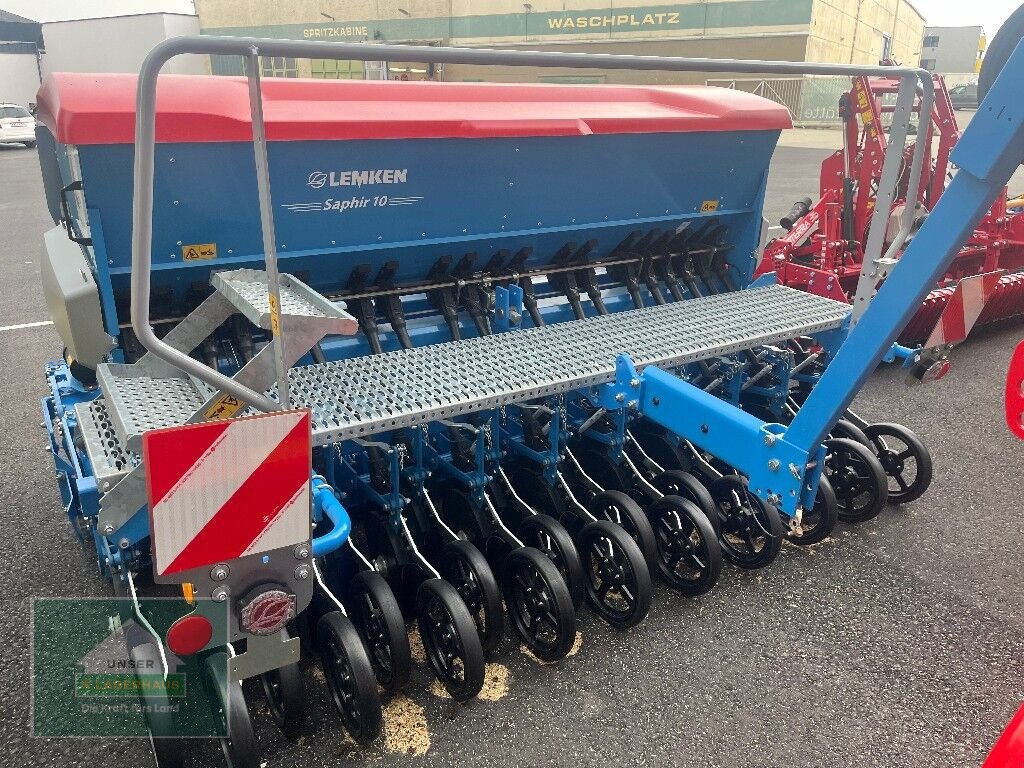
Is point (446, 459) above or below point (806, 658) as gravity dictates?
above

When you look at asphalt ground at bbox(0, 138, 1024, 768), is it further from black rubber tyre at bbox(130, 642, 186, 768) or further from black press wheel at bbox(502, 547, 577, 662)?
black rubber tyre at bbox(130, 642, 186, 768)

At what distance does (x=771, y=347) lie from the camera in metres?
3.47

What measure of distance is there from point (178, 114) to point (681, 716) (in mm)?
2439

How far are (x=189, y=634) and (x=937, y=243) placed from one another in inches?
81.1

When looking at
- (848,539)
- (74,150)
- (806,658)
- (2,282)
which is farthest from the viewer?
(2,282)

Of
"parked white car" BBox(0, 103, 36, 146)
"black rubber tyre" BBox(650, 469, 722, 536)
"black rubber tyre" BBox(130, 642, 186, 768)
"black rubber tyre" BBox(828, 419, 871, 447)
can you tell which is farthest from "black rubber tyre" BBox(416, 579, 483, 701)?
"parked white car" BBox(0, 103, 36, 146)

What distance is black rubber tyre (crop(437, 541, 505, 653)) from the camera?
250 cm

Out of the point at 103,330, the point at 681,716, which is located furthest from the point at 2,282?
the point at 681,716

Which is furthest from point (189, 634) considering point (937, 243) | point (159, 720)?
point (937, 243)

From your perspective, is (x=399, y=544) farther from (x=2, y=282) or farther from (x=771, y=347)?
(x=2, y=282)

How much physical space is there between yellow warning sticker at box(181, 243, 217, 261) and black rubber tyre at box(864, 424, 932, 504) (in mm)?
2931

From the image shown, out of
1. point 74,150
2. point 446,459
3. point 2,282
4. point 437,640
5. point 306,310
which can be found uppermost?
point 74,150

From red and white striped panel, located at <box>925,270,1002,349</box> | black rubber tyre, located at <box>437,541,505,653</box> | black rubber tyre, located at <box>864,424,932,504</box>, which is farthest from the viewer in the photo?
red and white striped panel, located at <box>925,270,1002,349</box>

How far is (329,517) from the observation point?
6.81 ft
